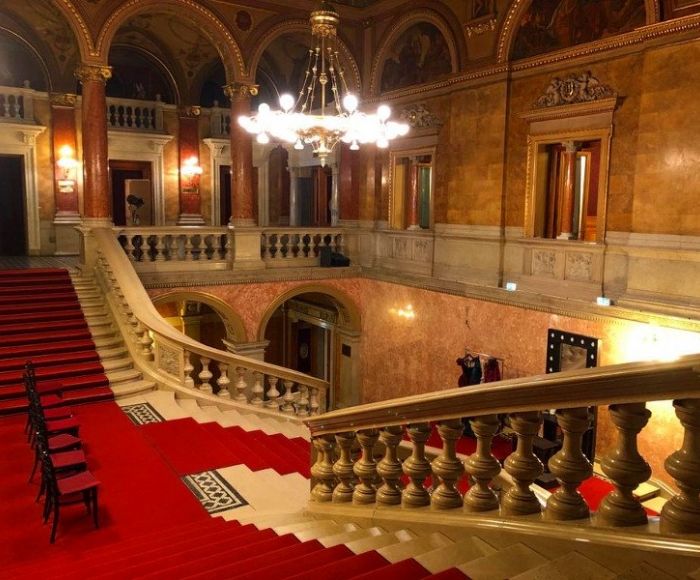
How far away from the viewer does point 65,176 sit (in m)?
14.7

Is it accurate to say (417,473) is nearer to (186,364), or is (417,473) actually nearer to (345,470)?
(345,470)

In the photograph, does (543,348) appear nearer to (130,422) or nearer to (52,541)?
(130,422)

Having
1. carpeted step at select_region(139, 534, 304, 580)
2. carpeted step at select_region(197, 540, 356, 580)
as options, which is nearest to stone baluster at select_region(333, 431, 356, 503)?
carpeted step at select_region(139, 534, 304, 580)

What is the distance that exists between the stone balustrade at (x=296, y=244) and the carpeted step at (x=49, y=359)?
4.93 meters

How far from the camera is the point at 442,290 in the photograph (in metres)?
12.1

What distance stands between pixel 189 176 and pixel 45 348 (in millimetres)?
9004

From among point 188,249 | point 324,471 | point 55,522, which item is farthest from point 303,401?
point 188,249

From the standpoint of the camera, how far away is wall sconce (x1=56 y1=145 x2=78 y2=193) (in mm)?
14633

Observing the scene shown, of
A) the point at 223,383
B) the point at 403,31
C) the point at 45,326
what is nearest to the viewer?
the point at 223,383

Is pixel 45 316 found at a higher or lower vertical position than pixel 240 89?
lower

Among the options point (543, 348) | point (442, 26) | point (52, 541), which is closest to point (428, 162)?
point (442, 26)

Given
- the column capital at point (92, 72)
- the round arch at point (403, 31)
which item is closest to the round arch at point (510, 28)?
the round arch at point (403, 31)

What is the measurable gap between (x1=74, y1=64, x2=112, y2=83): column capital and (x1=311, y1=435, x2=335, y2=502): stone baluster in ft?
31.5

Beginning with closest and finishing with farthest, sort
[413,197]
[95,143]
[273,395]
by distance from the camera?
[273,395], [95,143], [413,197]
